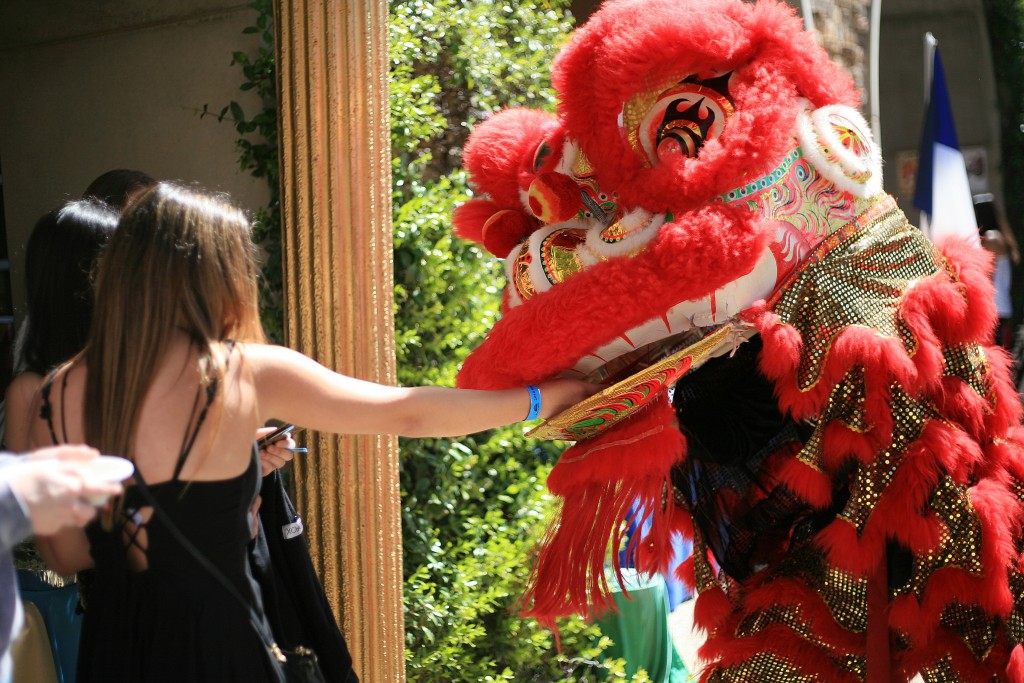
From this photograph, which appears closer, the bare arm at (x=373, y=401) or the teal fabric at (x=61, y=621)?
the bare arm at (x=373, y=401)

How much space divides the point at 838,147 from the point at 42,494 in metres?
1.80

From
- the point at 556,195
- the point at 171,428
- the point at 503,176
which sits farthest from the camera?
the point at 503,176

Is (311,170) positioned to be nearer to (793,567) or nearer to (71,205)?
(71,205)

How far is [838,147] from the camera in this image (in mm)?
2441

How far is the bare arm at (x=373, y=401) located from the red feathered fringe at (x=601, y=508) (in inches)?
6.0

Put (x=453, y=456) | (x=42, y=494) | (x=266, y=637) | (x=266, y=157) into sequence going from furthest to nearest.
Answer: (x=453, y=456), (x=266, y=157), (x=266, y=637), (x=42, y=494)

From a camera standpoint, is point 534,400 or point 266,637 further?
point 534,400

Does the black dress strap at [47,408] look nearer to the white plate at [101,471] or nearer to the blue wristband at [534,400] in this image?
the white plate at [101,471]

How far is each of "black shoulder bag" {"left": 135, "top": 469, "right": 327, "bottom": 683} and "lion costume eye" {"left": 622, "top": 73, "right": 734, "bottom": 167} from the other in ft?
4.18

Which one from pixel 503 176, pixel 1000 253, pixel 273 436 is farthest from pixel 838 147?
pixel 1000 253

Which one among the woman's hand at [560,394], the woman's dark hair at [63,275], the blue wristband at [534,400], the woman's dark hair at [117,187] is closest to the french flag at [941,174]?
the woman's hand at [560,394]

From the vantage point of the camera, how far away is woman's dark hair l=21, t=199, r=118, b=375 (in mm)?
2330

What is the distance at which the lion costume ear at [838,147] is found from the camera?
8.01 feet

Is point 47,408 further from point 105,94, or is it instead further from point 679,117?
point 105,94
